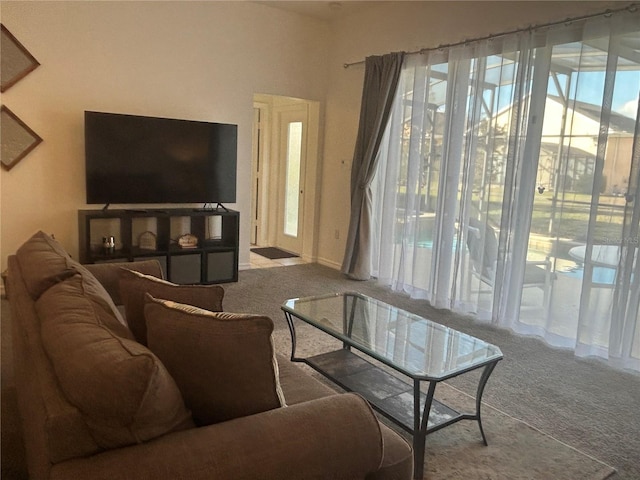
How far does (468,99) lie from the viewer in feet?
13.7

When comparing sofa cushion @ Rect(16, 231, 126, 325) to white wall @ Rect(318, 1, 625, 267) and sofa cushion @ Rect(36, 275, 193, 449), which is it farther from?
white wall @ Rect(318, 1, 625, 267)

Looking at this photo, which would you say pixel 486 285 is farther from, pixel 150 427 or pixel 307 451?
pixel 150 427

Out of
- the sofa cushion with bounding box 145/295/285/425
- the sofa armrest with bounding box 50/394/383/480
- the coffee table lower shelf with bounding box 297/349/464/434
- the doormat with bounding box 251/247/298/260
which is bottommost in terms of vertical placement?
the doormat with bounding box 251/247/298/260

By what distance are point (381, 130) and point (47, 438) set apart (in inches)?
173

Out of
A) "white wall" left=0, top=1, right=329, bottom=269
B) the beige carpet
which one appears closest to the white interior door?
"white wall" left=0, top=1, right=329, bottom=269

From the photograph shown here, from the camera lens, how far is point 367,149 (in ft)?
16.9

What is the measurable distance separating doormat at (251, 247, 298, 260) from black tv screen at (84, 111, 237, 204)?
150 centimetres

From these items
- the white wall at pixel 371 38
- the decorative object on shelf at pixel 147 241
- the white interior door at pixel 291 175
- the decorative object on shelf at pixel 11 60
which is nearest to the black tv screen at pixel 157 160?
the decorative object on shelf at pixel 147 241

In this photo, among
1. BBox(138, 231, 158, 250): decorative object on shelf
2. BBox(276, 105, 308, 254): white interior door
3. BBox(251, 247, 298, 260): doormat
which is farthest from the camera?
BBox(251, 247, 298, 260): doormat

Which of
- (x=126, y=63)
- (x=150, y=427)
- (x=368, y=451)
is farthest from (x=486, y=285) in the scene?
(x=126, y=63)

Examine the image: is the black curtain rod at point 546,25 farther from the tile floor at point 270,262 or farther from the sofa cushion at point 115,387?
the sofa cushion at point 115,387

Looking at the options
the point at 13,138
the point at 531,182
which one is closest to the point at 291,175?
the point at 13,138

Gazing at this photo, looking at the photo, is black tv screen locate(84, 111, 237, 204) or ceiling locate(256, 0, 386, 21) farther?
ceiling locate(256, 0, 386, 21)

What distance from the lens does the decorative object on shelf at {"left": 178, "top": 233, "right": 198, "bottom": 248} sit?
498 centimetres
